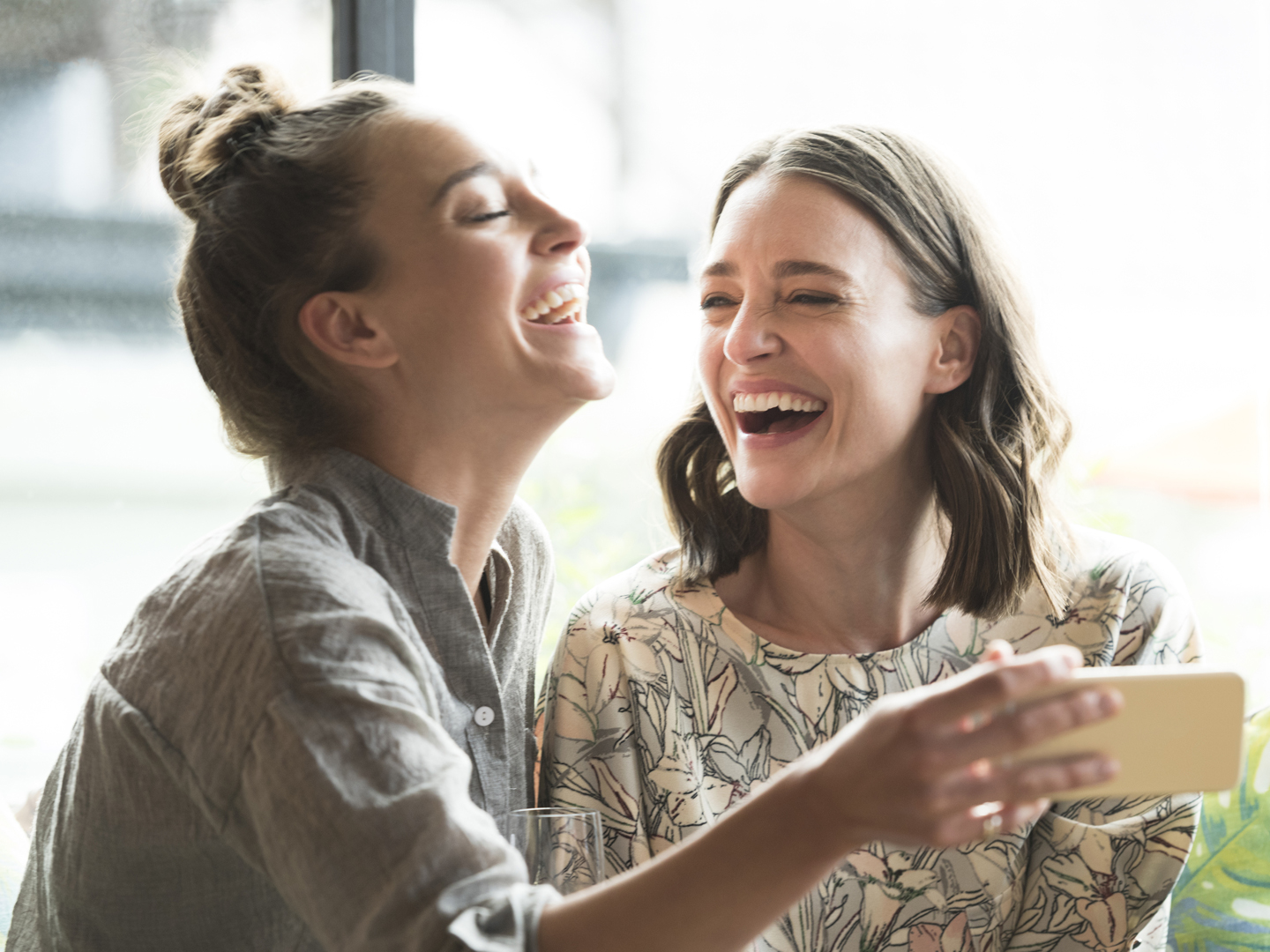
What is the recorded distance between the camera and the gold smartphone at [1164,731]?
0.78 meters

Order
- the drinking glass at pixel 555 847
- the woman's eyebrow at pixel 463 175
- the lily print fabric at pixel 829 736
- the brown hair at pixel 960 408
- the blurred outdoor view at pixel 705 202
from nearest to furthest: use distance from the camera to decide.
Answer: the drinking glass at pixel 555 847, the woman's eyebrow at pixel 463 175, the lily print fabric at pixel 829 736, the brown hair at pixel 960 408, the blurred outdoor view at pixel 705 202

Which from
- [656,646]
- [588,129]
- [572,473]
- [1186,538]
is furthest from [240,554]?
[1186,538]

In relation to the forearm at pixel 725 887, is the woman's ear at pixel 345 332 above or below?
above

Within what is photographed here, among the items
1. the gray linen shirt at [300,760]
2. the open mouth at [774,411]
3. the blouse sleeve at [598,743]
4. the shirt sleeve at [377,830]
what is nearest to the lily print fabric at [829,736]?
the blouse sleeve at [598,743]

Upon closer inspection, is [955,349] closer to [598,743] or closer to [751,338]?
[751,338]

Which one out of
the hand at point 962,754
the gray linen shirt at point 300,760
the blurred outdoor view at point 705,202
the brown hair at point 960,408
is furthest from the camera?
the blurred outdoor view at point 705,202

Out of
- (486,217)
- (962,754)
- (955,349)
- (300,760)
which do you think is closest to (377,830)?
(300,760)

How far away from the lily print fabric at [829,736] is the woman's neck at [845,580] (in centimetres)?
6

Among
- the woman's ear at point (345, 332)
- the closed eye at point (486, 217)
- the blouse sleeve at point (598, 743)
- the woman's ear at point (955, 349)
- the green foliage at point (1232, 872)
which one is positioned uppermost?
the closed eye at point (486, 217)

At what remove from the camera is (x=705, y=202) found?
190 cm

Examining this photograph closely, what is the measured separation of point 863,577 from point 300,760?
896 mm

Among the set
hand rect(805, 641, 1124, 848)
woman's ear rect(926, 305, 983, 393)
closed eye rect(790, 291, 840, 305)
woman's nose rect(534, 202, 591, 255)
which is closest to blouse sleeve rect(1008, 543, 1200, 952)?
woman's ear rect(926, 305, 983, 393)

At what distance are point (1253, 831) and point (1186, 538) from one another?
3.06 feet

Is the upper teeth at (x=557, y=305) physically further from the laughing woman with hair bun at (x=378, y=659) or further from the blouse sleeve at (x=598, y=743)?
the blouse sleeve at (x=598, y=743)
